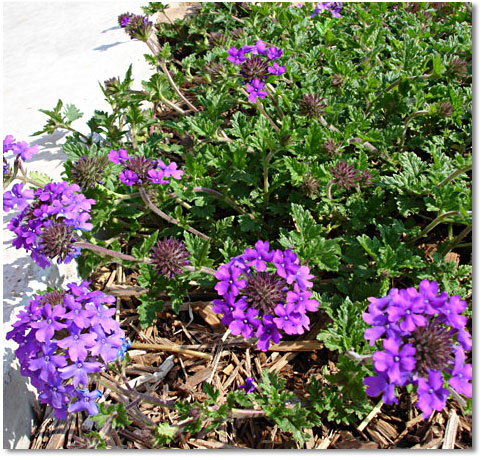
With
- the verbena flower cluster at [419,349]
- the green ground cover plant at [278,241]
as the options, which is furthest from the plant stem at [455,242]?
the verbena flower cluster at [419,349]

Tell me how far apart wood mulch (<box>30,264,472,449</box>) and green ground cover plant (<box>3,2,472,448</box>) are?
0.02 meters

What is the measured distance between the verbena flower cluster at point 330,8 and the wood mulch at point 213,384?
332cm

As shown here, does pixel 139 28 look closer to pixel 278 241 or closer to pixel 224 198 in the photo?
pixel 224 198

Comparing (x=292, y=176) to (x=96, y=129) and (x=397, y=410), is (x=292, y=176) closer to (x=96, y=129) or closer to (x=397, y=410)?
(x=397, y=410)

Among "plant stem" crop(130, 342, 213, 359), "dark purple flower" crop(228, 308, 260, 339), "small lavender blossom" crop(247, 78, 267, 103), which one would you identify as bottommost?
"plant stem" crop(130, 342, 213, 359)

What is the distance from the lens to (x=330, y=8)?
191 inches

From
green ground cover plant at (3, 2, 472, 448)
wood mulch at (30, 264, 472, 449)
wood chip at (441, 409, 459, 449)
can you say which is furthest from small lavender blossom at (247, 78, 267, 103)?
wood chip at (441, 409, 459, 449)

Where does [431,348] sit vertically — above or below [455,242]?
above

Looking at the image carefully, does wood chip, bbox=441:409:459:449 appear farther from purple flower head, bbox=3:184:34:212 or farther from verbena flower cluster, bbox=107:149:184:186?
purple flower head, bbox=3:184:34:212

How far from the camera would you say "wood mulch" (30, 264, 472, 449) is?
239 centimetres

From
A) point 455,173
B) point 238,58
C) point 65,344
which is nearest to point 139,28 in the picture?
point 238,58

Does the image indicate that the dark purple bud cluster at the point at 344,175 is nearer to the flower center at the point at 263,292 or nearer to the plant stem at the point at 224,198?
the plant stem at the point at 224,198

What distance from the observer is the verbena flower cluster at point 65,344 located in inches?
79.1

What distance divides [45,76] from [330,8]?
2881mm
